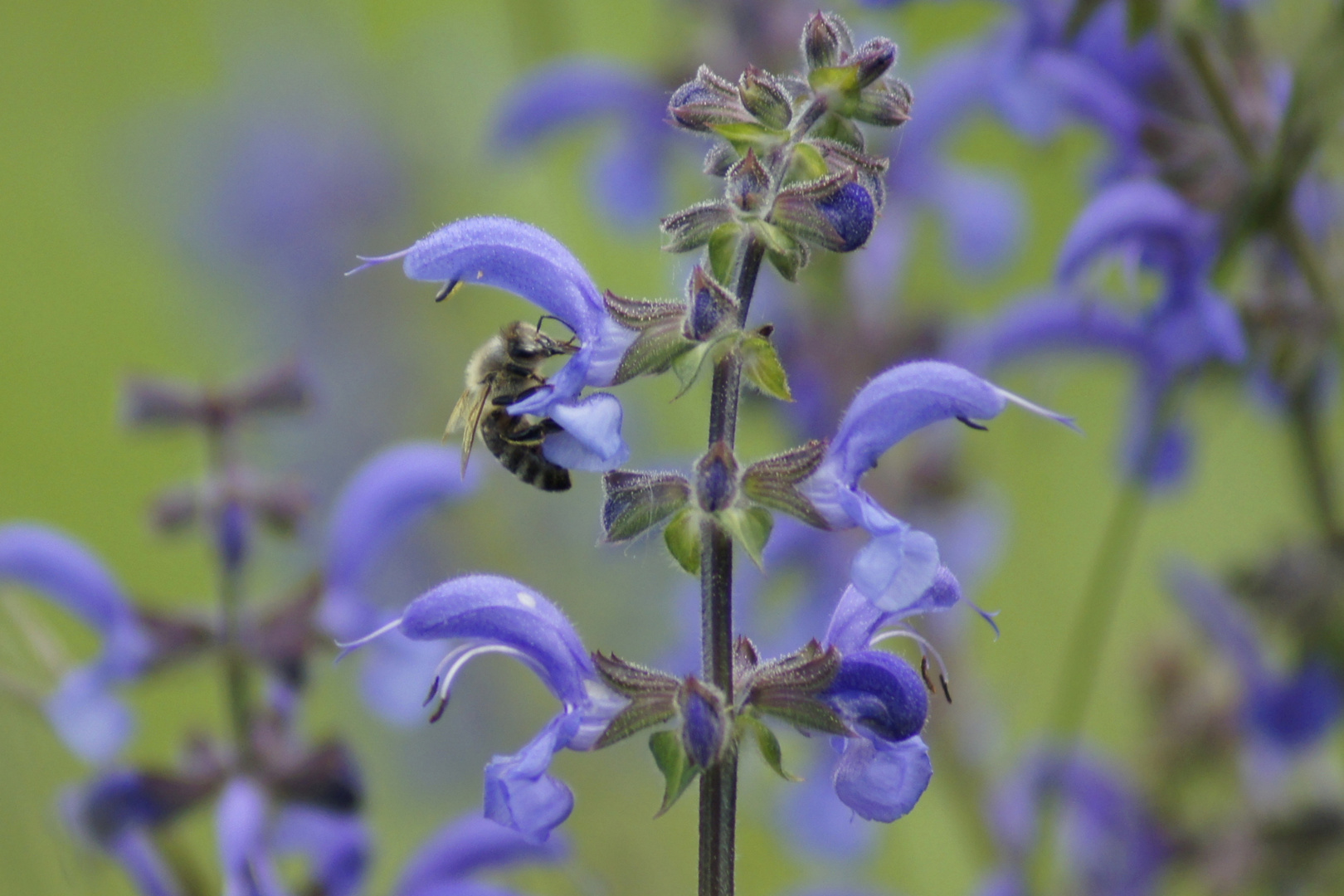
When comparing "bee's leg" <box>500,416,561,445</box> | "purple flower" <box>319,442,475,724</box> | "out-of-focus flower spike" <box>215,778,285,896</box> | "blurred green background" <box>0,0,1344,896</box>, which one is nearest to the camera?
"bee's leg" <box>500,416,561,445</box>

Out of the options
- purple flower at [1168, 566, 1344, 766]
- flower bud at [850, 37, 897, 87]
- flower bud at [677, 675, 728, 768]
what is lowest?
flower bud at [677, 675, 728, 768]

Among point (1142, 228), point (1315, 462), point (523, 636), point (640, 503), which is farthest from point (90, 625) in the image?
point (1315, 462)

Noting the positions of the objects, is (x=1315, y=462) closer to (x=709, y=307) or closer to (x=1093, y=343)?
(x=1093, y=343)

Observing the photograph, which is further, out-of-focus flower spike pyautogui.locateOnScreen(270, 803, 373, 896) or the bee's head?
out-of-focus flower spike pyautogui.locateOnScreen(270, 803, 373, 896)

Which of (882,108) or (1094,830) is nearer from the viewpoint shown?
(882,108)

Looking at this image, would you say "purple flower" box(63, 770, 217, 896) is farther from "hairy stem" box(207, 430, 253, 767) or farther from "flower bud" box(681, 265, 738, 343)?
"flower bud" box(681, 265, 738, 343)

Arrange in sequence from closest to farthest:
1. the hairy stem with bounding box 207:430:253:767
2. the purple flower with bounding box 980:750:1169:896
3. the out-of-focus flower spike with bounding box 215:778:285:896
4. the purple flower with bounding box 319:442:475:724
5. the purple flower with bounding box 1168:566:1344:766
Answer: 1. the out-of-focus flower spike with bounding box 215:778:285:896
2. the hairy stem with bounding box 207:430:253:767
3. the purple flower with bounding box 319:442:475:724
4. the purple flower with bounding box 1168:566:1344:766
5. the purple flower with bounding box 980:750:1169:896

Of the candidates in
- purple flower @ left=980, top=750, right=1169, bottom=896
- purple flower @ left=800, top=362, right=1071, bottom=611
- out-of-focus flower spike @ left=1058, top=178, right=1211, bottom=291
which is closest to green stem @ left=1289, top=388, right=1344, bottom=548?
out-of-focus flower spike @ left=1058, top=178, right=1211, bottom=291

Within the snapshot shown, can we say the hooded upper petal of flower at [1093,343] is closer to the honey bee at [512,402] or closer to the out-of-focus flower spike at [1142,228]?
the out-of-focus flower spike at [1142,228]
